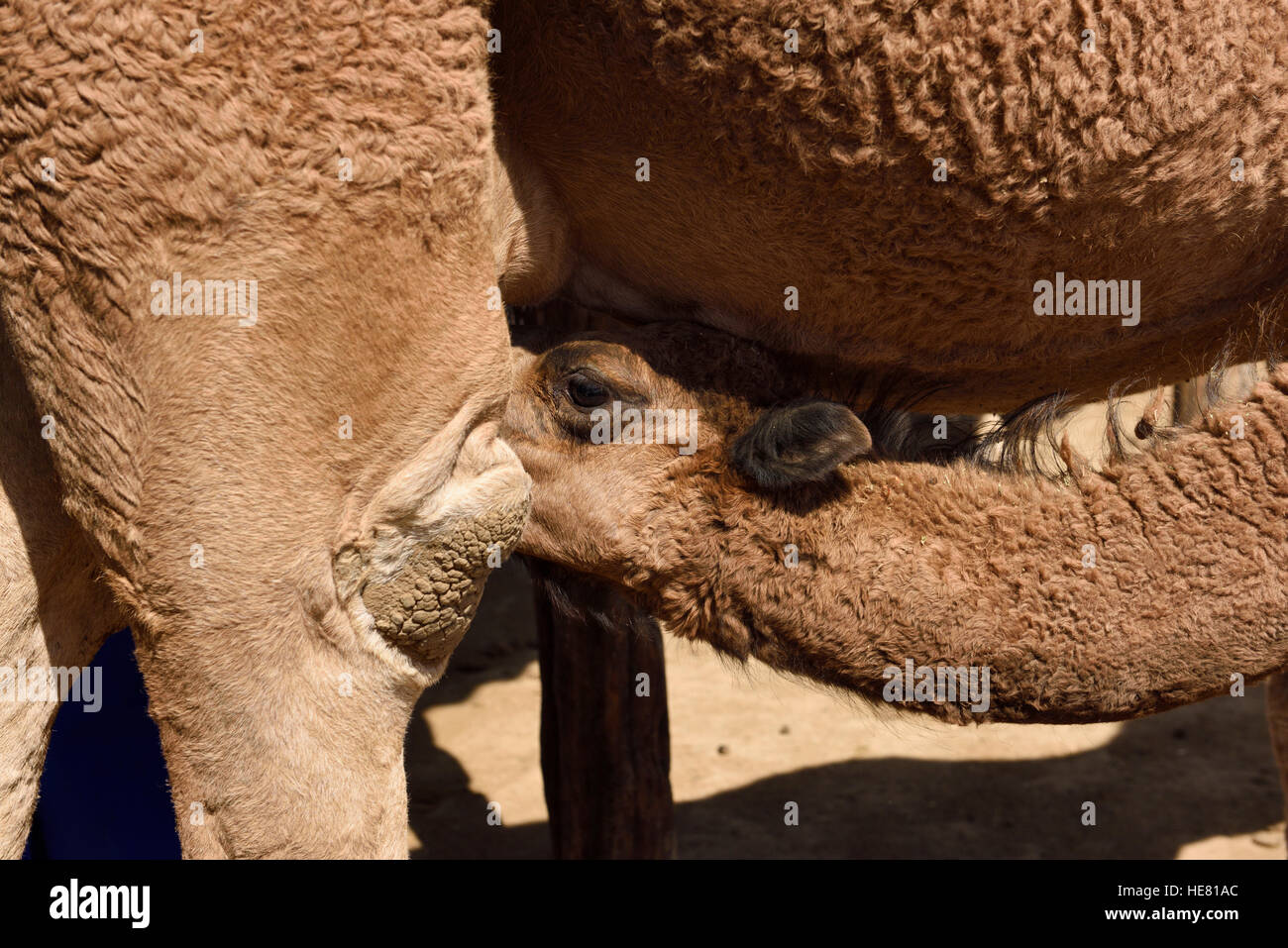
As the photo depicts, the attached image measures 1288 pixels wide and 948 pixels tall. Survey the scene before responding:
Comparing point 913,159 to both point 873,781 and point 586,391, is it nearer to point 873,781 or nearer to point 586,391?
point 586,391

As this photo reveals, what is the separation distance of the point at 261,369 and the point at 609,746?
2.76m

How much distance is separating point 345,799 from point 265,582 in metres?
0.53

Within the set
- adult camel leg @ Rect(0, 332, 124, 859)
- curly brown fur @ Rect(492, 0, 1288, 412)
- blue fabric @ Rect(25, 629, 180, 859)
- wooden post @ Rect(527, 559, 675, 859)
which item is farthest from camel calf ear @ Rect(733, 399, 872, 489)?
blue fabric @ Rect(25, 629, 180, 859)

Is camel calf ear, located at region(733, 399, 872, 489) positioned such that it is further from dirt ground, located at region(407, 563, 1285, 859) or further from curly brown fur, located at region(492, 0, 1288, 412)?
dirt ground, located at region(407, 563, 1285, 859)

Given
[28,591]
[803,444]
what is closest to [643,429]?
[803,444]

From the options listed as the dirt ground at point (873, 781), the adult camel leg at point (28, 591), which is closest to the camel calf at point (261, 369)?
the adult camel leg at point (28, 591)

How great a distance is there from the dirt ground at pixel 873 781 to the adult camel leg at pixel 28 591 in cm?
264

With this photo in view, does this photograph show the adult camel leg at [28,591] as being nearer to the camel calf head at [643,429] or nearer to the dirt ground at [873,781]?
the camel calf head at [643,429]

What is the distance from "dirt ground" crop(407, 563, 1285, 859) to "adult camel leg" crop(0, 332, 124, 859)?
2635mm

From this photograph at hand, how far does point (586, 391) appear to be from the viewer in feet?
9.79

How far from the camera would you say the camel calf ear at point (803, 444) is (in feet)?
8.93

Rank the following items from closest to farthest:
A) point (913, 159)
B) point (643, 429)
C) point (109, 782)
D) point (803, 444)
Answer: point (913, 159) → point (803, 444) → point (643, 429) → point (109, 782)

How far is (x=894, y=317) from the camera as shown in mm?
3002
